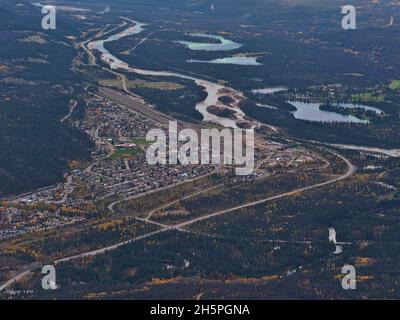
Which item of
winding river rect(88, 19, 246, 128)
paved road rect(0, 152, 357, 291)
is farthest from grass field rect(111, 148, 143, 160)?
paved road rect(0, 152, 357, 291)

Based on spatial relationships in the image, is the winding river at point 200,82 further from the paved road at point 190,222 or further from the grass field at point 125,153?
the paved road at point 190,222

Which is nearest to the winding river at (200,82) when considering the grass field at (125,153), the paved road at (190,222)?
the grass field at (125,153)

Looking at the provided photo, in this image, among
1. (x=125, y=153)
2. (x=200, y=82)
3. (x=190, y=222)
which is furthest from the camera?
(x=200, y=82)

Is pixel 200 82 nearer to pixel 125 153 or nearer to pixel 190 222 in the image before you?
pixel 125 153

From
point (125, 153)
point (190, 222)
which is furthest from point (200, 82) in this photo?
point (190, 222)

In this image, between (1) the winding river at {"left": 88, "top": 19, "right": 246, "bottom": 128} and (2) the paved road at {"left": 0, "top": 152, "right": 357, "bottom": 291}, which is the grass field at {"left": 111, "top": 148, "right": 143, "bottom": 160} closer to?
(1) the winding river at {"left": 88, "top": 19, "right": 246, "bottom": 128}

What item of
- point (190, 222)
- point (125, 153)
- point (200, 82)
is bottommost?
point (190, 222)

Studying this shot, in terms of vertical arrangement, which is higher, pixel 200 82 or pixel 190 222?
pixel 200 82

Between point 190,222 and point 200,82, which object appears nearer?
point 190,222

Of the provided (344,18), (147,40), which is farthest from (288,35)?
(147,40)

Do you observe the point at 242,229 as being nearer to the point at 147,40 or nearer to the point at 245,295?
the point at 245,295

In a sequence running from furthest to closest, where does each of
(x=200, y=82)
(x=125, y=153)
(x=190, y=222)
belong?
(x=200, y=82), (x=125, y=153), (x=190, y=222)
